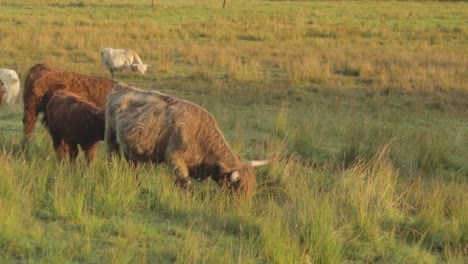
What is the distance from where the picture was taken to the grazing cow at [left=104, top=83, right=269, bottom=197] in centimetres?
636

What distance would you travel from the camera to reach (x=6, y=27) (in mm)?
22719

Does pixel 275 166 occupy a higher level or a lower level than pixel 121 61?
higher

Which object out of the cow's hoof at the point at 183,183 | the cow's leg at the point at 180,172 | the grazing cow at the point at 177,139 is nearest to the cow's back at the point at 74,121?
the grazing cow at the point at 177,139

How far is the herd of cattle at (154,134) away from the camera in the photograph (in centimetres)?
636

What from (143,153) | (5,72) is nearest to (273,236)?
(143,153)

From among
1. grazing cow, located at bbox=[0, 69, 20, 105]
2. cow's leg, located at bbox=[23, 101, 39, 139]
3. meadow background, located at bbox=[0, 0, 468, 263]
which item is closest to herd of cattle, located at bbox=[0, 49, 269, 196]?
meadow background, located at bbox=[0, 0, 468, 263]

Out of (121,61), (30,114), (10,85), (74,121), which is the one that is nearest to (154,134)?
(74,121)

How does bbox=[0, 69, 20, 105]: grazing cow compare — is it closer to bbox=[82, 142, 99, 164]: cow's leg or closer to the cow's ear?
bbox=[82, 142, 99, 164]: cow's leg

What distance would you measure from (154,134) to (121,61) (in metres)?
10.2

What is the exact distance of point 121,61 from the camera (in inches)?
641

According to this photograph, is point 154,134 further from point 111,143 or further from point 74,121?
point 74,121

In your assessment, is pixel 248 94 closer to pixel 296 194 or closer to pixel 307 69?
pixel 307 69

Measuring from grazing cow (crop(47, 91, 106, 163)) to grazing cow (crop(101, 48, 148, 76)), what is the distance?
342 inches

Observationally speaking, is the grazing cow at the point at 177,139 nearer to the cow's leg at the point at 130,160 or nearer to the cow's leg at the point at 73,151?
the cow's leg at the point at 130,160
